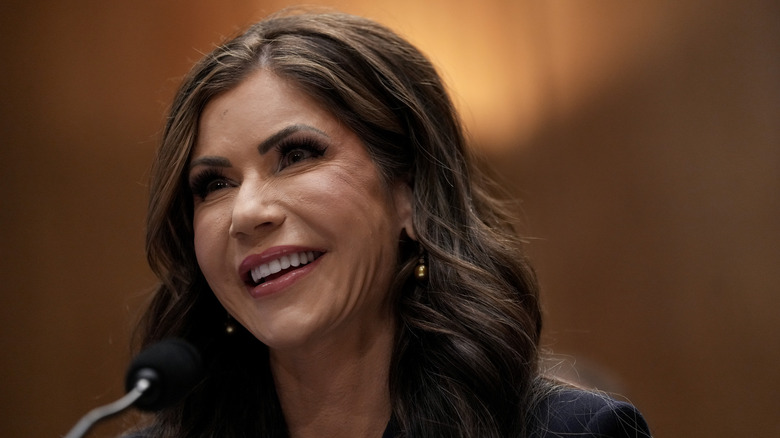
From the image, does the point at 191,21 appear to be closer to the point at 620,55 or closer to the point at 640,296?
the point at 620,55

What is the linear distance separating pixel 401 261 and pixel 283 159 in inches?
11.6

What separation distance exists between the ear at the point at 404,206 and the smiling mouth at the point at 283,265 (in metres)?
0.20

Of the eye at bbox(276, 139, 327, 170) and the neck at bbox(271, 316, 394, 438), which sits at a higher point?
the eye at bbox(276, 139, 327, 170)

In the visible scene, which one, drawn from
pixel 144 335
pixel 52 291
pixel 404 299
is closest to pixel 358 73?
pixel 404 299

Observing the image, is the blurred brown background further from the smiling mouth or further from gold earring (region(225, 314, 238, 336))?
the smiling mouth

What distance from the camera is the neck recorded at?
61.2 inches

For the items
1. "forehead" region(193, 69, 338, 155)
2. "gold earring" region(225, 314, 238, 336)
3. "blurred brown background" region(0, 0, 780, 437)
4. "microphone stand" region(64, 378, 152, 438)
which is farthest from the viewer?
"blurred brown background" region(0, 0, 780, 437)

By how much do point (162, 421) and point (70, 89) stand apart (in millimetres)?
1439

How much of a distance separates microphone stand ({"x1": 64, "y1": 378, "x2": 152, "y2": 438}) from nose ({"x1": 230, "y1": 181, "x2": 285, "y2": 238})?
43 cm

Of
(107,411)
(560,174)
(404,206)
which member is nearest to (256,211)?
(404,206)

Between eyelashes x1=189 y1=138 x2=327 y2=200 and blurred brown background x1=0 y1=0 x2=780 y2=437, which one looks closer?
eyelashes x1=189 y1=138 x2=327 y2=200

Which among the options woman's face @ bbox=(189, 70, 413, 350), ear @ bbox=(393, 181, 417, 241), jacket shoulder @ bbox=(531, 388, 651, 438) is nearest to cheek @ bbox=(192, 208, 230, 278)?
woman's face @ bbox=(189, 70, 413, 350)

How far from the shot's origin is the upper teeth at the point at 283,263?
1468 millimetres

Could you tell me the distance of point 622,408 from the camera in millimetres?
1416
